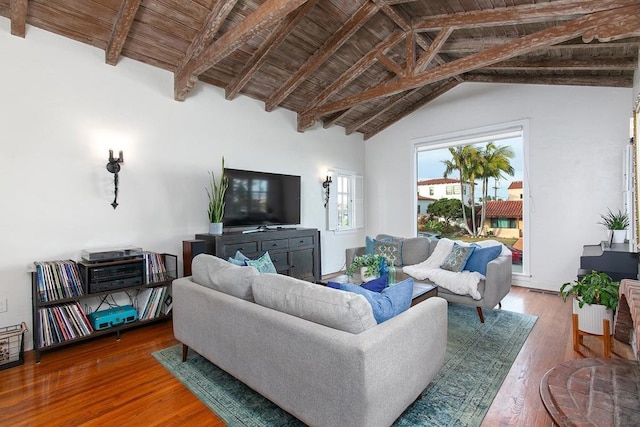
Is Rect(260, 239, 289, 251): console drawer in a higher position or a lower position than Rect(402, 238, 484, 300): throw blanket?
higher

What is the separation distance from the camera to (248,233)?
4.07m

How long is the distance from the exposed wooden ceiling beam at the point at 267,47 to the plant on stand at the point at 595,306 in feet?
11.8

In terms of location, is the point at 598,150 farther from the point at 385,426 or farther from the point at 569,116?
the point at 385,426

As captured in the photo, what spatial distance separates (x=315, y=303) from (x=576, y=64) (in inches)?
173

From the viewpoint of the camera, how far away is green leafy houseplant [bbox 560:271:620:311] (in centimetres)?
258

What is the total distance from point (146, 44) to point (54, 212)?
197 cm

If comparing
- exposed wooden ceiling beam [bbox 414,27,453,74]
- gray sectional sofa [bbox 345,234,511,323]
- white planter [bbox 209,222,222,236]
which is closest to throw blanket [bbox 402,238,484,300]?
gray sectional sofa [bbox 345,234,511,323]

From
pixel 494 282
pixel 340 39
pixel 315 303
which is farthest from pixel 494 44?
pixel 315 303

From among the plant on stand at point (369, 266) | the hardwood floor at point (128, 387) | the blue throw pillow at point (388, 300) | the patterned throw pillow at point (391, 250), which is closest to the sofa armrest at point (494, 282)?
the hardwood floor at point (128, 387)

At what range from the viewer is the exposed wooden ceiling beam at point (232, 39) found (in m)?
2.54

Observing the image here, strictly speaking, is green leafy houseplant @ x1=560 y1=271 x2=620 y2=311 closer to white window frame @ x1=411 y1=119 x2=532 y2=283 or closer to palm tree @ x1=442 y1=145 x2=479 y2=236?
white window frame @ x1=411 y1=119 x2=532 y2=283

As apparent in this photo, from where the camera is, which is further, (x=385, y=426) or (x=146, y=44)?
(x=146, y=44)

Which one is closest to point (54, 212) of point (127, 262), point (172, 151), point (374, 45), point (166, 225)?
point (127, 262)

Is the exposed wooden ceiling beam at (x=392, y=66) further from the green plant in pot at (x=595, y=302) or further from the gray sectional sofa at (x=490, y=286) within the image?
the green plant in pot at (x=595, y=302)
